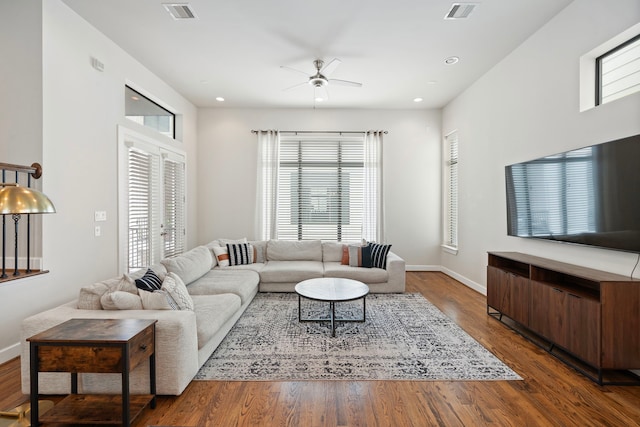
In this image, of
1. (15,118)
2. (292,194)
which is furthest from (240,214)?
(15,118)

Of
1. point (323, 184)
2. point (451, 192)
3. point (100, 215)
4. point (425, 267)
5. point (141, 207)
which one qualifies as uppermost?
point (323, 184)

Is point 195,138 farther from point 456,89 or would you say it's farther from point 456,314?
point 456,314

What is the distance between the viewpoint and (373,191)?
20.1ft

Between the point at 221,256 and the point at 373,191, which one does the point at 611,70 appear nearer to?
the point at 373,191

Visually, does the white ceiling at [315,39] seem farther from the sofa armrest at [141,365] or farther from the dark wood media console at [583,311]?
the sofa armrest at [141,365]

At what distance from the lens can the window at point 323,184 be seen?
6199 millimetres

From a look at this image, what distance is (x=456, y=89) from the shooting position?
17.1 ft

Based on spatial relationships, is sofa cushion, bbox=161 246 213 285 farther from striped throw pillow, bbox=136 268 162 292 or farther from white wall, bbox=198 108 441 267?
white wall, bbox=198 108 441 267

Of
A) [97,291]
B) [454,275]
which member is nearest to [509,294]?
[454,275]

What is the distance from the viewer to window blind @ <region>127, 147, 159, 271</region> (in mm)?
4062

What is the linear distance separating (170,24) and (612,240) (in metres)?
4.69

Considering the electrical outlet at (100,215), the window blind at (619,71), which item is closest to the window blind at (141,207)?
the electrical outlet at (100,215)

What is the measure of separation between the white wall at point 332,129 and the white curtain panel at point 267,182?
6.5 inches

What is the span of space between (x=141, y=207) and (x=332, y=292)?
2924mm
